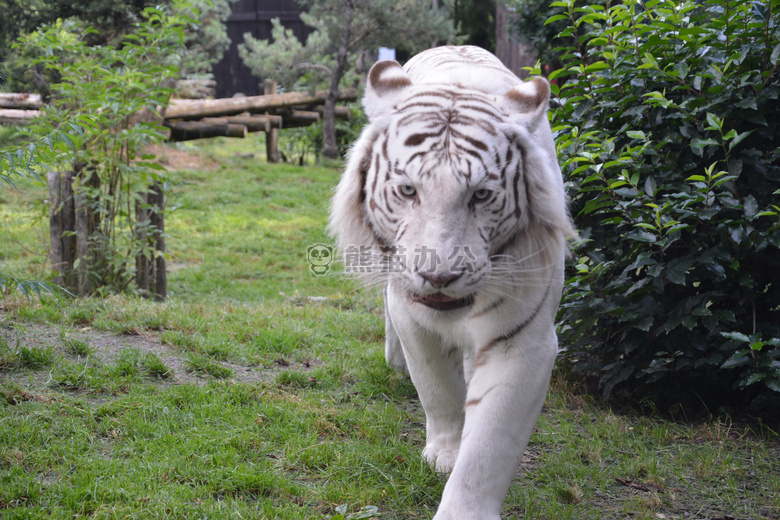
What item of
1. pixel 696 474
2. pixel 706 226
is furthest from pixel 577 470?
pixel 706 226

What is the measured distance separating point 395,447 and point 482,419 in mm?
853

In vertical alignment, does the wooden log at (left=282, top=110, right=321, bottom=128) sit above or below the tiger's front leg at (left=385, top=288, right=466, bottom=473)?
above

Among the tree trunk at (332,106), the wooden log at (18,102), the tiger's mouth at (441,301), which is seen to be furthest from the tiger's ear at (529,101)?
the tree trunk at (332,106)

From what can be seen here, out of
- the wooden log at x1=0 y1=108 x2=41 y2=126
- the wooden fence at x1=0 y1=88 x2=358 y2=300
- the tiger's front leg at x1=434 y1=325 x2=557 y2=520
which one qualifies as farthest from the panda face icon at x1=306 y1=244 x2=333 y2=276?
the wooden log at x1=0 y1=108 x2=41 y2=126

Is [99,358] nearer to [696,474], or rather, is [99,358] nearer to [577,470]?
[577,470]

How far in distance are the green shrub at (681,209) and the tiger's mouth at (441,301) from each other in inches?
48.1

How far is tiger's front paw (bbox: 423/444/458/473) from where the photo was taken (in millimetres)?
2793

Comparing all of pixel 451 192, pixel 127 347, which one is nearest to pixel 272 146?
pixel 127 347

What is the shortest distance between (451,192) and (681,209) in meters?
1.50

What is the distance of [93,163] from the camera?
16.8 ft

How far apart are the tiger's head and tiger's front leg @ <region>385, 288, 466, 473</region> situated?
210mm

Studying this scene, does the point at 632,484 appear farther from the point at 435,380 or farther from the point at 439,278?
the point at 439,278

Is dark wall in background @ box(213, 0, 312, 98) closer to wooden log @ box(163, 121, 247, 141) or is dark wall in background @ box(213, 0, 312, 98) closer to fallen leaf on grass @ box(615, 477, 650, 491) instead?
wooden log @ box(163, 121, 247, 141)

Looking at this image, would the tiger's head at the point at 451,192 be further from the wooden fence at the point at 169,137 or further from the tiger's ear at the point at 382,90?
the wooden fence at the point at 169,137
